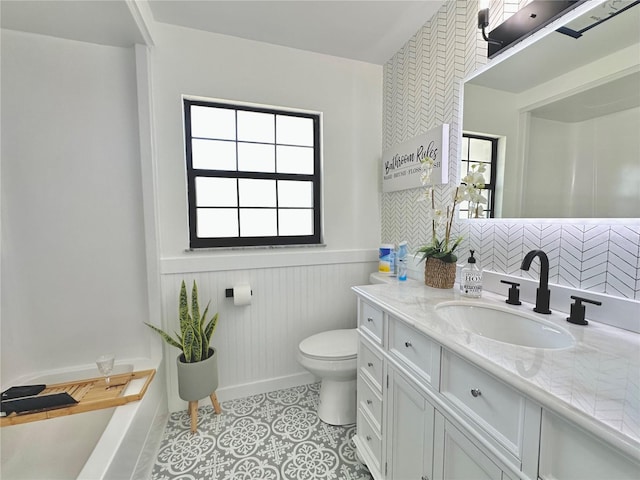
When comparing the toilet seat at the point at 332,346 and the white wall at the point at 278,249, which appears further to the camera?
the white wall at the point at 278,249

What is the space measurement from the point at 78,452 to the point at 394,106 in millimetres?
2678

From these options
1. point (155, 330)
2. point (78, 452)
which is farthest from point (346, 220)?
point (78, 452)

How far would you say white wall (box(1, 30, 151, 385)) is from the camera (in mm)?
1504

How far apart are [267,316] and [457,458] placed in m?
1.42

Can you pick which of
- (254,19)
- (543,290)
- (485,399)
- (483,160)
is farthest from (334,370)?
(254,19)

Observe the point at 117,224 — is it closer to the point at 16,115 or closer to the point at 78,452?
the point at 16,115

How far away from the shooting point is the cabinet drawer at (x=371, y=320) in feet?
3.90

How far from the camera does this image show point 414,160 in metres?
1.74

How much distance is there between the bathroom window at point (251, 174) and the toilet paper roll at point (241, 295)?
1.02 feet

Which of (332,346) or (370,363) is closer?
(370,363)

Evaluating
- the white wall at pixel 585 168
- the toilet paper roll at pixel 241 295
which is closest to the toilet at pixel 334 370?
the toilet paper roll at pixel 241 295

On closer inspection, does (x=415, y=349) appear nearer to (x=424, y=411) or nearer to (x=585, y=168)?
(x=424, y=411)

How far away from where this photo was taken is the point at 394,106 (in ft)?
6.55

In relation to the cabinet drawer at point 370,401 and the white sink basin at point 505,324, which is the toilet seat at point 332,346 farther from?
the white sink basin at point 505,324
